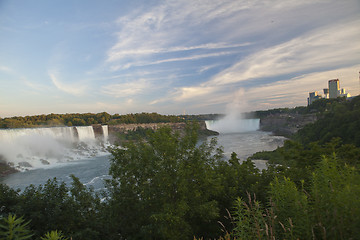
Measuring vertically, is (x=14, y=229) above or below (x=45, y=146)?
above

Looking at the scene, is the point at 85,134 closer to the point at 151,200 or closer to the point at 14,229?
the point at 151,200

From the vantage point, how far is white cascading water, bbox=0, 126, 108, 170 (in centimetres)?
4044

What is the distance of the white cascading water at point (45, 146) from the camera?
133 feet

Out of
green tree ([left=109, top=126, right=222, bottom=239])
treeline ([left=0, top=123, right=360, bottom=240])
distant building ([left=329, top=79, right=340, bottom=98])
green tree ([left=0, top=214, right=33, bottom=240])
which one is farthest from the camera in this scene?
distant building ([left=329, top=79, right=340, bottom=98])

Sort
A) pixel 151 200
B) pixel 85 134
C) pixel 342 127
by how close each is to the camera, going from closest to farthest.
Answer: pixel 151 200, pixel 342 127, pixel 85 134

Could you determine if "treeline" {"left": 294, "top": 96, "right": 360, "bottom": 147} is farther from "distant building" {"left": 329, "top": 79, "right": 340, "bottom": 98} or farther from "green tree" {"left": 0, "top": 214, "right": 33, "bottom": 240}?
"distant building" {"left": 329, "top": 79, "right": 340, "bottom": 98}

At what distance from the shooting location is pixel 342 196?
7.65 feet

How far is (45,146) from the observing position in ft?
157

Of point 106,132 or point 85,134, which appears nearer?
point 85,134

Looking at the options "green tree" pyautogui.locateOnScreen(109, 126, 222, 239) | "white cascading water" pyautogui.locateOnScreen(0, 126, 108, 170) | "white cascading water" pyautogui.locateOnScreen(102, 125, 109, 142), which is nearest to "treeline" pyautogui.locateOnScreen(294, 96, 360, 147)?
"green tree" pyautogui.locateOnScreen(109, 126, 222, 239)

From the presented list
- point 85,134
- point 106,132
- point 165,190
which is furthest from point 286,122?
point 165,190

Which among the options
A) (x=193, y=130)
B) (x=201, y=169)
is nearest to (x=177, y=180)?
(x=201, y=169)

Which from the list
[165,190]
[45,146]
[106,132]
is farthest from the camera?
[106,132]

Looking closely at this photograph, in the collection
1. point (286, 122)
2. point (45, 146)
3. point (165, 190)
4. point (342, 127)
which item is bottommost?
point (45, 146)
